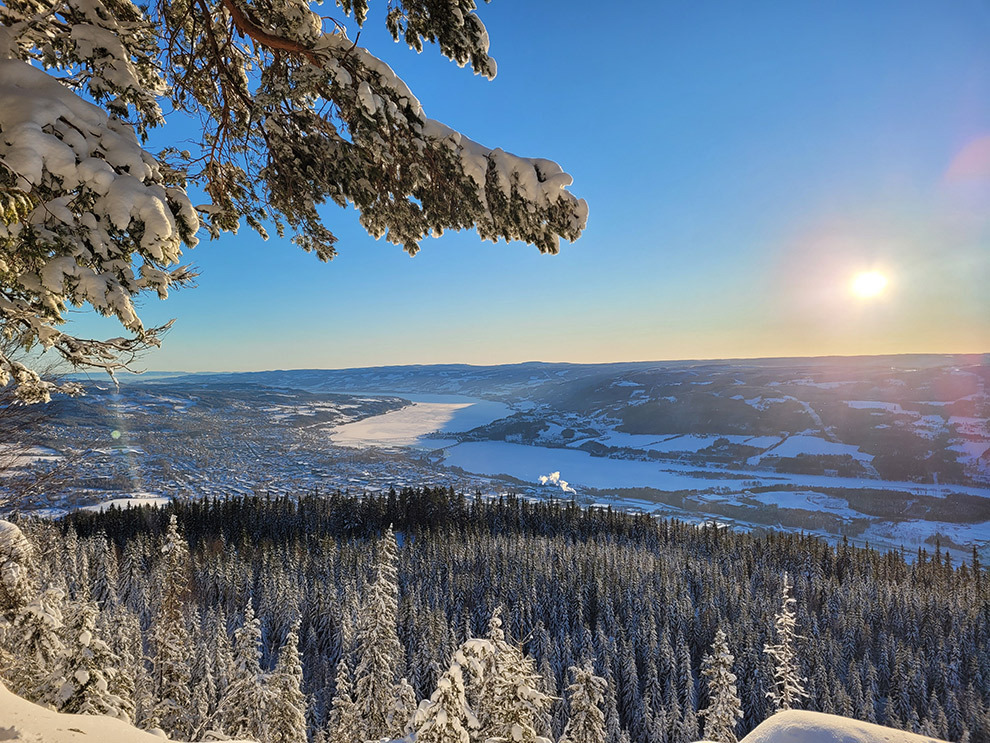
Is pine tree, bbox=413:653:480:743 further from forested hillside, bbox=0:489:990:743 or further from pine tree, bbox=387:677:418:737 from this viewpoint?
pine tree, bbox=387:677:418:737

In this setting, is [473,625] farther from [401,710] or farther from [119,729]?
[119,729]

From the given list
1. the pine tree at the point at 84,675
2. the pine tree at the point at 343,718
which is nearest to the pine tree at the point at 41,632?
the pine tree at the point at 84,675

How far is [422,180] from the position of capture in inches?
284

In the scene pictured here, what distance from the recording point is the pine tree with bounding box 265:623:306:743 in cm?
1842

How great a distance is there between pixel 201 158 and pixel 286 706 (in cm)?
2036

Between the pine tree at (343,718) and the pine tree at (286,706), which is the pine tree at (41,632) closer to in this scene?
the pine tree at (286,706)

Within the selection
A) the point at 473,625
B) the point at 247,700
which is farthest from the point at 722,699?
the point at 473,625

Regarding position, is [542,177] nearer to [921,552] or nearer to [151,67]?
[151,67]

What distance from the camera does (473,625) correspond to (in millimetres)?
62188

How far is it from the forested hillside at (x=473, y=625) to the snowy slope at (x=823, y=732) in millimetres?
3895

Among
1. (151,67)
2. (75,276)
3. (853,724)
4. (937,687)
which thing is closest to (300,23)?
(151,67)

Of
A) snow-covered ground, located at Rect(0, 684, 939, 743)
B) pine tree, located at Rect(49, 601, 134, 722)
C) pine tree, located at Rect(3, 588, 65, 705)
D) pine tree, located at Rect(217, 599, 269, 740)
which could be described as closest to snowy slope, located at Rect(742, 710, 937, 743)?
snow-covered ground, located at Rect(0, 684, 939, 743)

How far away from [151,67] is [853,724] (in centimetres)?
1517

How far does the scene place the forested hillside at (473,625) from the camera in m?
19.2
